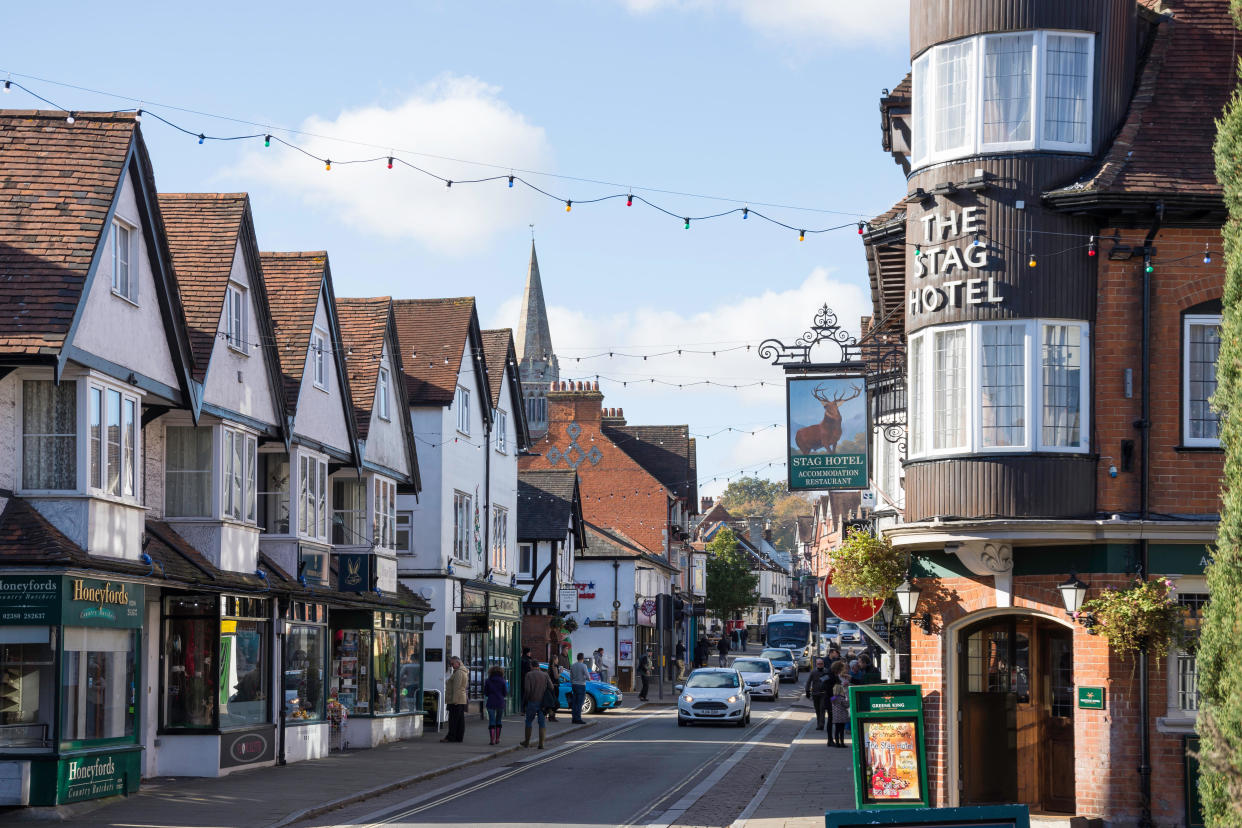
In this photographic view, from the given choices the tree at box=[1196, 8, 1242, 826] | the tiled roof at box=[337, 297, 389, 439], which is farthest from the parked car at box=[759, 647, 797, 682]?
the tree at box=[1196, 8, 1242, 826]

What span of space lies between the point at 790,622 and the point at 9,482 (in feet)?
251

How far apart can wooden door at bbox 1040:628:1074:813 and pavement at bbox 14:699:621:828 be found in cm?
922

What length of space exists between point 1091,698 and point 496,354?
29.6 metres

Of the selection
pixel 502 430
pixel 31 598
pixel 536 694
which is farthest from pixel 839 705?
pixel 502 430

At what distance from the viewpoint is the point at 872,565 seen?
62.9ft

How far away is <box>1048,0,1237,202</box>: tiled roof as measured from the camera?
1748cm

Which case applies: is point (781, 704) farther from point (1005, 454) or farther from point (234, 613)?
point (1005, 454)

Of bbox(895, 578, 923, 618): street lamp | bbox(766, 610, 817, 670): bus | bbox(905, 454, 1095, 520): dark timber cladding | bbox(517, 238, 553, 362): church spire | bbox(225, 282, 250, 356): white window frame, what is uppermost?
bbox(517, 238, 553, 362): church spire

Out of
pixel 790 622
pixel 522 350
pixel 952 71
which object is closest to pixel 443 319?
pixel 952 71

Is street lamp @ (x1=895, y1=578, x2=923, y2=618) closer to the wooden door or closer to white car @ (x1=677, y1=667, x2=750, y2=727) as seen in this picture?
the wooden door

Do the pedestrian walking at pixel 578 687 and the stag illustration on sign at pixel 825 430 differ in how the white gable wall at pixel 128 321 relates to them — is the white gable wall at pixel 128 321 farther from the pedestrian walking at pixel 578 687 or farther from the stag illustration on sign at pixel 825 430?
the pedestrian walking at pixel 578 687

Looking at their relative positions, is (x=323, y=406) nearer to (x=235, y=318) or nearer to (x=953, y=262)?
(x=235, y=318)

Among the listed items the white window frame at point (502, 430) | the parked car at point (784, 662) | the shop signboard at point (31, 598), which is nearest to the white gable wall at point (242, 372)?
the shop signboard at point (31, 598)

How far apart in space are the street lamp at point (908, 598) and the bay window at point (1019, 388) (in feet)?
5.89
